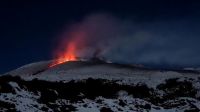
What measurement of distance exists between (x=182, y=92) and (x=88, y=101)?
19.5 metres

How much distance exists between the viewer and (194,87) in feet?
181

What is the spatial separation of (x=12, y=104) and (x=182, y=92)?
95.6 ft

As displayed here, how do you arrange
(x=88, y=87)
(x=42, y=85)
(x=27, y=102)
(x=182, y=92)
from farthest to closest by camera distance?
(x=182, y=92) → (x=88, y=87) → (x=42, y=85) → (x=27, y=102)

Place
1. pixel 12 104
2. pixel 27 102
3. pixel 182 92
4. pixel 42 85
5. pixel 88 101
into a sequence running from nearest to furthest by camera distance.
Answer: pixel 12 104 < pixel 27 102 < pixel 88 101 < pixel 42 85 < pixel 182 92

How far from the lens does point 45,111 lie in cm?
2964

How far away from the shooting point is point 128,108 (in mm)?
36969

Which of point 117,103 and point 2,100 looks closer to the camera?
point 2,100

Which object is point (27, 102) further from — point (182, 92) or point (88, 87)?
point (182, 92)

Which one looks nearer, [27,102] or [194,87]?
[27,102]

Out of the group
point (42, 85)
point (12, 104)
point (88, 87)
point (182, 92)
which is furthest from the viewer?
point (182, 92)

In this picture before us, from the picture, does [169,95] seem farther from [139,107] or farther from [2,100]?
[2,100]

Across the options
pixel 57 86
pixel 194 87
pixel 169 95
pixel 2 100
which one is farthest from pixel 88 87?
pixel 2 100

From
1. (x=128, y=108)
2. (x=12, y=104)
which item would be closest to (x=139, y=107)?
(x=128, y=108)

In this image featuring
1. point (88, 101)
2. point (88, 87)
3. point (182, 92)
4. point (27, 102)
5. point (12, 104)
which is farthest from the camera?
point (182, 92)
